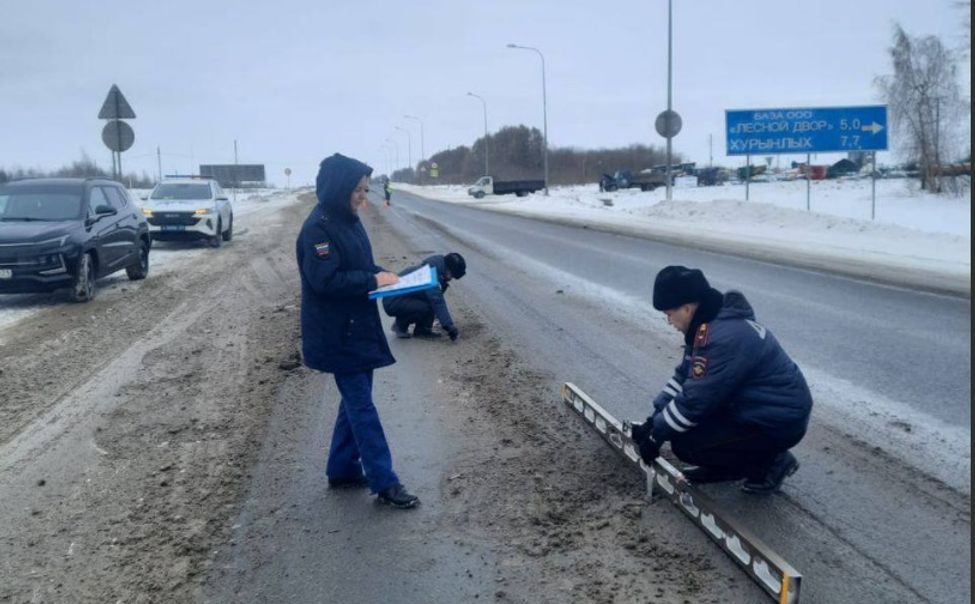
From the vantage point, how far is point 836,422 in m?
6.52

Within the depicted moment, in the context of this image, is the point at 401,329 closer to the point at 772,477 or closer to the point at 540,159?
the point at 772,477

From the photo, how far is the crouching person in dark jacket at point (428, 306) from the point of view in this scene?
31.3ft

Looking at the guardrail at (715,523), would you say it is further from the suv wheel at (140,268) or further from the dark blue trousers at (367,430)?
the suv wheel at (140,268)

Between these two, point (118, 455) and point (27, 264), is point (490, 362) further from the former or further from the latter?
point (27, 264)

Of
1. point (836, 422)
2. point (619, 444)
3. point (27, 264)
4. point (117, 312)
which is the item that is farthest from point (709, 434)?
point (27, 264)

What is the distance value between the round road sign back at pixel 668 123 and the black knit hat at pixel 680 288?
30.6 metres

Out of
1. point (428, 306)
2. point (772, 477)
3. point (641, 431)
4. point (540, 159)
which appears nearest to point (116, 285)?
point (428, 306)

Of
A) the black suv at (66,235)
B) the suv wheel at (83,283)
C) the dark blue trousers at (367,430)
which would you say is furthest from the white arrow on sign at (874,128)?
the dark blue trousers at (367,430)

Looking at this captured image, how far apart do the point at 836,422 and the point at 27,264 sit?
1051 cm

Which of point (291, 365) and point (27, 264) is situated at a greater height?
point (27, 264)

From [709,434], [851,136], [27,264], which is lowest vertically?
[709,434]

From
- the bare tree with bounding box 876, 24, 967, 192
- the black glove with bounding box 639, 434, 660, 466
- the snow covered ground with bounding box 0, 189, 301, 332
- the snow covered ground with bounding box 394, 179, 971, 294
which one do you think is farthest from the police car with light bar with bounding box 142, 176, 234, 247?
the bare tree with bounding box 876, 24, 967, 192

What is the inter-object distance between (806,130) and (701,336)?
29.3m

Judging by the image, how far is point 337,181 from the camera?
4918 millimetres
